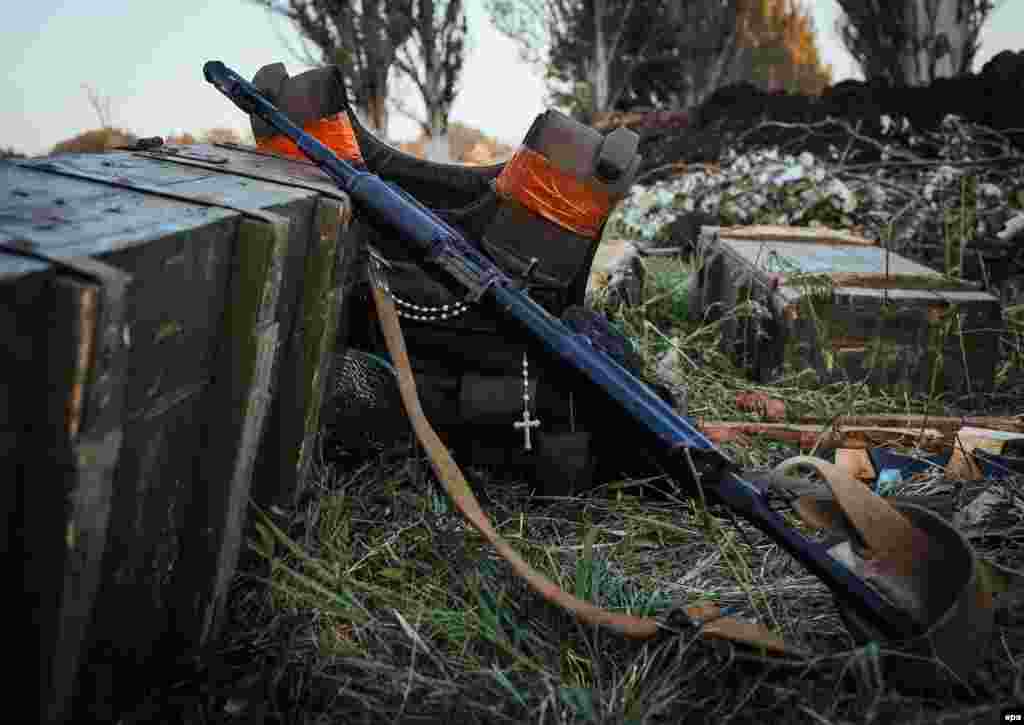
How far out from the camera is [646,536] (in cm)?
243

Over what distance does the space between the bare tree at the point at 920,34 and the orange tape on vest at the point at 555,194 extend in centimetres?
1546

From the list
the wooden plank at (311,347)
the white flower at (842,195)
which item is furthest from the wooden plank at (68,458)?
A: the white flower at (842,195)

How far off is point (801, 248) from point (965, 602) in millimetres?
3253

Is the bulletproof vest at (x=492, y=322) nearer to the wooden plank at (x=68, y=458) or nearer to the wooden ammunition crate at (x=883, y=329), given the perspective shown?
the wooden plank at (x=68, y=458)

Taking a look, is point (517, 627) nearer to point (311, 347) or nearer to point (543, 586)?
point (543, 586)

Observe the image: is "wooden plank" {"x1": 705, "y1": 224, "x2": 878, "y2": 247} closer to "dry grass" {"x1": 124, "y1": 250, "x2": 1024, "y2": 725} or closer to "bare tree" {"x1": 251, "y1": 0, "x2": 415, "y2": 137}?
"dry grass" {"x1": 124, "y1": 250, "x2": 1024, "y2": 725}

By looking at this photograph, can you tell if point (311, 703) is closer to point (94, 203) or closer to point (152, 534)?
point (152, 534)

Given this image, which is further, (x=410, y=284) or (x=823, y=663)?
(x=410, y=284)

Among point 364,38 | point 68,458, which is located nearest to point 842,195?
point 68,458

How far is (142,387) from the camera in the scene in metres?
1.27

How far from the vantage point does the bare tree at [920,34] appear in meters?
16.8

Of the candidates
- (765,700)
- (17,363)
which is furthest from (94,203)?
(765,700)

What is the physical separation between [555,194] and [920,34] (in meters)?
18.4

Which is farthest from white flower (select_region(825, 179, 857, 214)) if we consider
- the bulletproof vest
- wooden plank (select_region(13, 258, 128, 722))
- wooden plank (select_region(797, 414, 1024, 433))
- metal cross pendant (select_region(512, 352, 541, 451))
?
wooden plank (select_region(13, 258, 128, 722))
